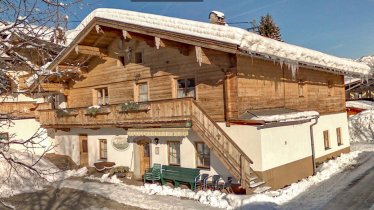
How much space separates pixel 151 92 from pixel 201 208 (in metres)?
7.79

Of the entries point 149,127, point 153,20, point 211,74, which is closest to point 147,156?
point 149,127

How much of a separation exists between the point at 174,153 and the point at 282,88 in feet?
21.6

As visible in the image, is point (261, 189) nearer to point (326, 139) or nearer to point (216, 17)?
point (216, 17)

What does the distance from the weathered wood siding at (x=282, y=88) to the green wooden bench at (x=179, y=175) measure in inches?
139

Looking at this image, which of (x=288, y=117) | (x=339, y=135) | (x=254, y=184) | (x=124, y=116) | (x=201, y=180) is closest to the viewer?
(x=254, y=184)

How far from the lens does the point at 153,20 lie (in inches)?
647

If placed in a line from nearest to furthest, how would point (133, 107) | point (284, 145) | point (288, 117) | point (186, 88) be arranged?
point (288, 117) < point (284, 145) < point (186, 88) < point (133, 107)

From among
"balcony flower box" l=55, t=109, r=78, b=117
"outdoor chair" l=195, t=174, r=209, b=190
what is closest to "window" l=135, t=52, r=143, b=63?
"balcony flower box" l=55, t=109, r=78, b=117

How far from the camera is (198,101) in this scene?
16.6 m

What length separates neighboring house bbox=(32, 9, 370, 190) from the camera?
14477mm

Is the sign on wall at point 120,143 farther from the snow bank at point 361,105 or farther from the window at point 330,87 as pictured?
the snow bank at point 361,105

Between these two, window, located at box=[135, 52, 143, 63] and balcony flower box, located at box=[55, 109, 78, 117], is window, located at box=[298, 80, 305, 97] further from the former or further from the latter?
balcony flower box, located at box=[55, 109, 78, 117]

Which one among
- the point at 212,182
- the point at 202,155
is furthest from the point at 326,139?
the point at 212,182

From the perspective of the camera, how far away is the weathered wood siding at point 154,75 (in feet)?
51.9
